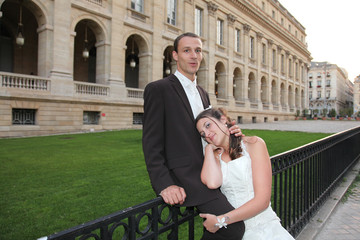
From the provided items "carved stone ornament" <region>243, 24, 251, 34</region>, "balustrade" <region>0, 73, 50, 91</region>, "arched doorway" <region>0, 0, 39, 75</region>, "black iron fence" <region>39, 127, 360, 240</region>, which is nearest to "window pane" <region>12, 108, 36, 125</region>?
"balustrade" <region>0, 73, 50, 91</region>

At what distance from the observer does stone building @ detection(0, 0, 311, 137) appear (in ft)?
48.0

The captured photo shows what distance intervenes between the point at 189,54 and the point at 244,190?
124 centimetres

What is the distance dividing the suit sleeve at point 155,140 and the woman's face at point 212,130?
0.32 m

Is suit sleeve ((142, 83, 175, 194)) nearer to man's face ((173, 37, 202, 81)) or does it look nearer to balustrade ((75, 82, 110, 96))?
man's face ((173, 37, 202, 81))

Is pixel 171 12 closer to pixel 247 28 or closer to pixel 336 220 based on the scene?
pixel 247 28

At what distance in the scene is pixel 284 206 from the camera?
3.41m

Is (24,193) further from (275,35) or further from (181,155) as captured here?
(275,35)

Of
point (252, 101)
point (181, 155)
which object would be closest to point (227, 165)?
point (181, 155)

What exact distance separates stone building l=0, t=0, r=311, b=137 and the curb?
1437 centimetres

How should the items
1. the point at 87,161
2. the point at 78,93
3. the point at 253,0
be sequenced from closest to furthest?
the point at 87,161 < the point at 78,93 < the point at 253,0

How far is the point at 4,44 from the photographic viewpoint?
19.0 meters

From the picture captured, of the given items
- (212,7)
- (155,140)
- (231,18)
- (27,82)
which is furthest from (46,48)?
(231,18)

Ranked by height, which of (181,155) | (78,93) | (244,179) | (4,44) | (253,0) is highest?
(253,0)

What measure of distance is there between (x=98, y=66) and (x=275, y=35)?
110 ft
